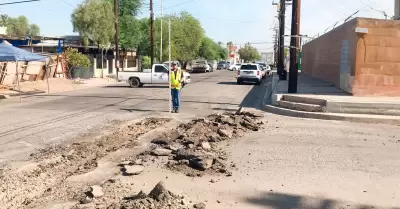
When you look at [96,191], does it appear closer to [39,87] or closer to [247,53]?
[39,87]

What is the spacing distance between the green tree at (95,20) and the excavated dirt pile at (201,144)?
95.5 feet

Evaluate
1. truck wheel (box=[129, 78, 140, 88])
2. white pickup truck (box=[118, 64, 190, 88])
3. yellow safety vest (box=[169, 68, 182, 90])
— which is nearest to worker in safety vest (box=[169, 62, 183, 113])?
yellow safety vest (box=[169, 68, 182, 90])

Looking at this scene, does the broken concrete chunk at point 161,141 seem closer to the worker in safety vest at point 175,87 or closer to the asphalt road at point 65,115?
the asphalt road at point 65,115

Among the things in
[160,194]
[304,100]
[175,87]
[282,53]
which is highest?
[282,53]

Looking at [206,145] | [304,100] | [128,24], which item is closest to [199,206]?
[206,145]

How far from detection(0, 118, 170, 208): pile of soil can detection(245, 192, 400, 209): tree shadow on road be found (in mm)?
2468

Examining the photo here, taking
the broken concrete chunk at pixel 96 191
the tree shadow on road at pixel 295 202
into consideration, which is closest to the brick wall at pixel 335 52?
the tree shadow on road at pixel 295 202

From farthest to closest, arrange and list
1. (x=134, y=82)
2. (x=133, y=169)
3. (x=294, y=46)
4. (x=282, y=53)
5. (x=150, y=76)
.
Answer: (x=282, y=53)
(x=134, y=82)
(x=150, y=76)
(x=294, y=46)
(x=133, y=169)

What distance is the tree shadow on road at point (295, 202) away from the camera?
5547 mm

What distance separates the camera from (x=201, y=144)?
8.78 meters

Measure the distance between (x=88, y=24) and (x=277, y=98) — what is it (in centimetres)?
2761

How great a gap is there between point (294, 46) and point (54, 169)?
45.7ft

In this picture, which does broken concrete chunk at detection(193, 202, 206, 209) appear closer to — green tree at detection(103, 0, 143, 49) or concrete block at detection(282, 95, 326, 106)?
concrete block at detection(282, 95, 326, 106)

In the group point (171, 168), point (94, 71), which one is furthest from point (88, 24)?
point (171, 168)
